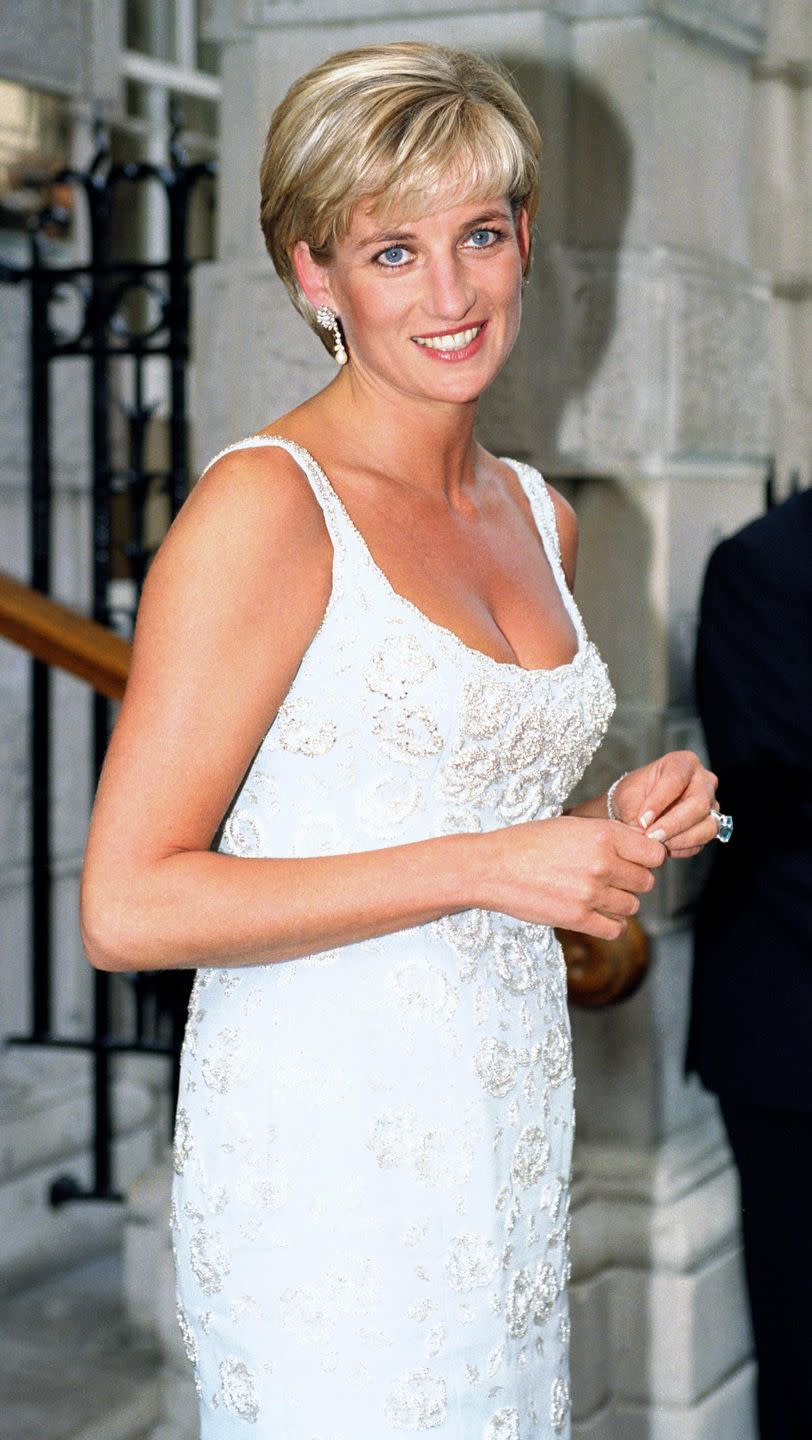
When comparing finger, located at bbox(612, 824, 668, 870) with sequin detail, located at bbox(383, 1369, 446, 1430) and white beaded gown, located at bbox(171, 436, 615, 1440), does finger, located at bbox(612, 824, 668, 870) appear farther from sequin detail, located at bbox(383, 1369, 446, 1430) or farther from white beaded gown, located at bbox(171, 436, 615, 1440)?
sequin detail, located at bbox(383, 1369, 446, 1430)

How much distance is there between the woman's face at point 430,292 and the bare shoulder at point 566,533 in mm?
496

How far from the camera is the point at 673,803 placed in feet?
6.42

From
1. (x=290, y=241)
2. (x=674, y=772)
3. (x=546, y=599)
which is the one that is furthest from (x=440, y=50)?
(x=674, y=772)

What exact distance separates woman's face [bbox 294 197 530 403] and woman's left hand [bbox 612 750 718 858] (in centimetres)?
44

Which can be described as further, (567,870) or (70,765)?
(70,765)

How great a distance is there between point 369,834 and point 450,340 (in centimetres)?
52

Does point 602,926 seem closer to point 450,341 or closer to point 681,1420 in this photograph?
point 450,341

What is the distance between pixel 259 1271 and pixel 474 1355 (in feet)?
0.81

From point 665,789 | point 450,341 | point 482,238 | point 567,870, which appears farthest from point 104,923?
point 482,238

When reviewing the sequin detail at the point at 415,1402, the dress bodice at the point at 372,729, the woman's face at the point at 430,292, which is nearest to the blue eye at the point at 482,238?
the woman's face at the point at 430,292

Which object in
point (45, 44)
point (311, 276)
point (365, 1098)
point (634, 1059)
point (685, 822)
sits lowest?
point (634, 1059)

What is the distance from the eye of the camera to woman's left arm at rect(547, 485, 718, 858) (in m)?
1.93

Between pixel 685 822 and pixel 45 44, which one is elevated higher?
pixel 45 44

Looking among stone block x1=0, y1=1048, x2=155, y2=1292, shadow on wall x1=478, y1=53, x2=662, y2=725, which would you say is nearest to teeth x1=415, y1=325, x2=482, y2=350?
shadow on wall x1=478, y1=53, x2=662, y2=725
